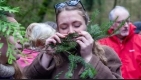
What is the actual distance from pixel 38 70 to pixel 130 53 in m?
3.15

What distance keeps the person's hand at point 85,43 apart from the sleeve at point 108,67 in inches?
2.2

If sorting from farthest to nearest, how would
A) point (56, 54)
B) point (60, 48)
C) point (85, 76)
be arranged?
point (56, 54)
point (60, 48)
point (85, 76)

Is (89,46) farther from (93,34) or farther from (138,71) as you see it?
(138,71)

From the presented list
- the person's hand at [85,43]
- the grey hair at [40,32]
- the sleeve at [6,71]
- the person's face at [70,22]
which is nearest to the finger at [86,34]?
the person's hand at [85,43]

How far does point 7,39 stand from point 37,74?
0.82 meters

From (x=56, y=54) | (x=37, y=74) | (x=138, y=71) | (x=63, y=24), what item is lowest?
(x=138, y=71)

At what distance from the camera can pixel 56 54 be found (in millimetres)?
2484

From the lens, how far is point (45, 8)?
38.1ft

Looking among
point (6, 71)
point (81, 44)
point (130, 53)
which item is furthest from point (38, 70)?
point (130, 53)

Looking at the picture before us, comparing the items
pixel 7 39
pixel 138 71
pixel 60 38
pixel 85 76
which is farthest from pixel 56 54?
pixel 138 71

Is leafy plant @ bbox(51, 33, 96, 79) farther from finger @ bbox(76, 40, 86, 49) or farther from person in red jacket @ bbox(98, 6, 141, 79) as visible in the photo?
person in red jacket @ bbox(98, 6, 141, 79)

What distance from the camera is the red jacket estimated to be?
5.39 meters

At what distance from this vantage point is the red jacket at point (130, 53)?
17.7ft

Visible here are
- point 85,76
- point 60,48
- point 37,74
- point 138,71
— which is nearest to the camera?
point 85,76
